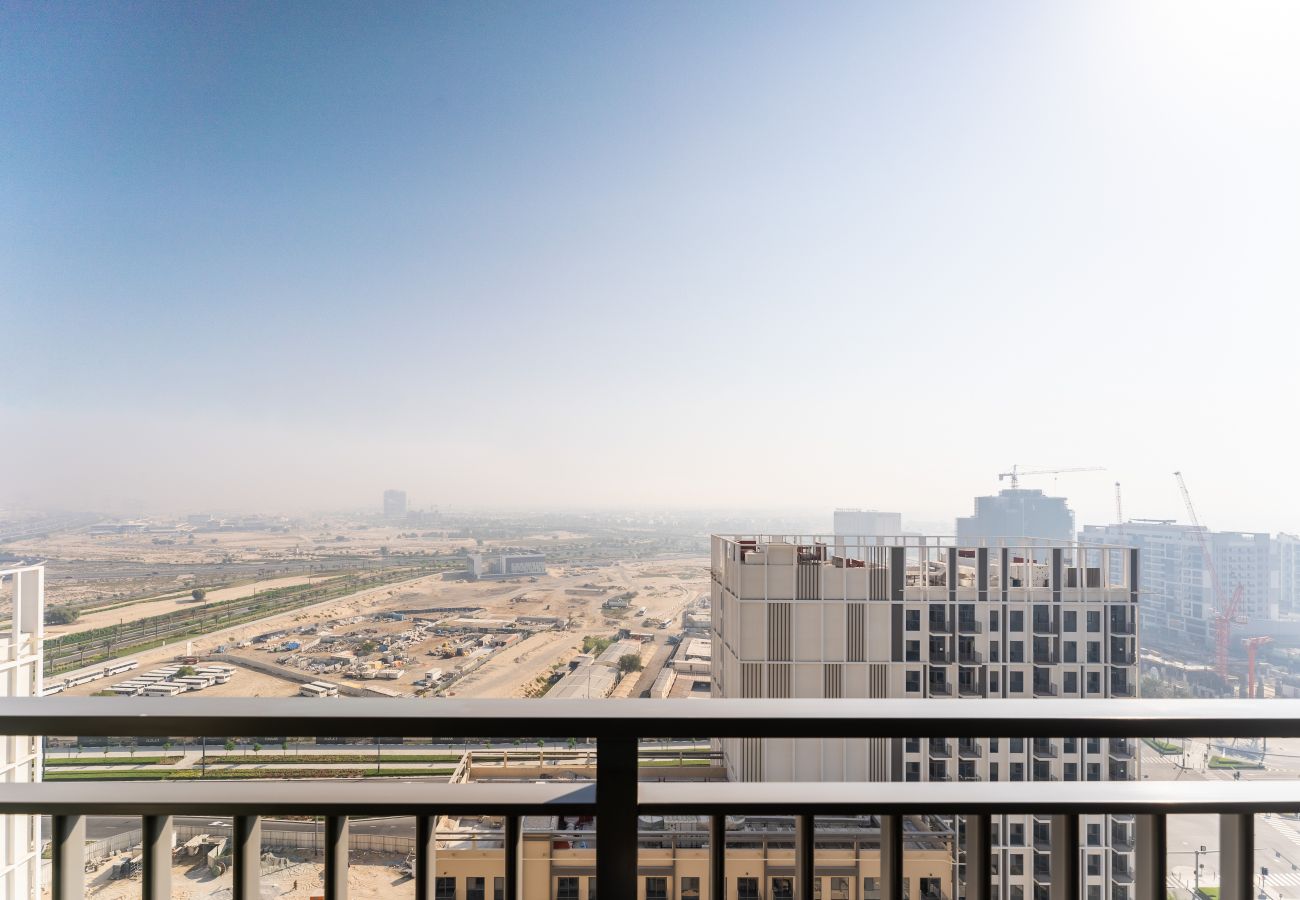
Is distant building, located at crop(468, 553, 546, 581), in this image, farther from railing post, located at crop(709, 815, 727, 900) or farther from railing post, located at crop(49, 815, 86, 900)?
railing post, located at crop(709, 815, 727, 900)

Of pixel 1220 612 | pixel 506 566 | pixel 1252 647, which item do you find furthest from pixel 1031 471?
pixel 506 566

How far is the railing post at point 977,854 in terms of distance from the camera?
64 centimetres

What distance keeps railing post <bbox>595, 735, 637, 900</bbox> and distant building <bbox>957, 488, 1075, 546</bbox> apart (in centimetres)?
413

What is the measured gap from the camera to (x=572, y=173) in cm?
340

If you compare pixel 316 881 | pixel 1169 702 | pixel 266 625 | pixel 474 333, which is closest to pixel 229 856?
pixel 316 881

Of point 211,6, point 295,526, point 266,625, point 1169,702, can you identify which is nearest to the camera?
point 1169,702

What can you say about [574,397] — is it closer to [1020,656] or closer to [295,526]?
[295,526]

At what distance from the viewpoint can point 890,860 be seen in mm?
646

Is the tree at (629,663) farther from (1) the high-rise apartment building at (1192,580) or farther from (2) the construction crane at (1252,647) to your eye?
(1) the high-rise apartment building at (1192,580)

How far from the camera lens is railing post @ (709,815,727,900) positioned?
624mm

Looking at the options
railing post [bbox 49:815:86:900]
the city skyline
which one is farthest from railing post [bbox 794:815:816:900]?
the city skyline

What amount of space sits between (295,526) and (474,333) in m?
Result: 1.97

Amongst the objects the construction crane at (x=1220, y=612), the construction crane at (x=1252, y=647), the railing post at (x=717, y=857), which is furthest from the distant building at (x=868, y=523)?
the railing post at (x=717, y=857)

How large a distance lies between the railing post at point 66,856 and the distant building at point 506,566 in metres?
2.30
